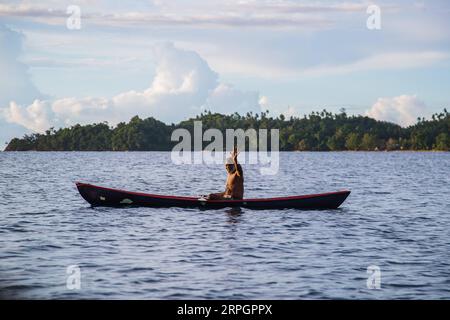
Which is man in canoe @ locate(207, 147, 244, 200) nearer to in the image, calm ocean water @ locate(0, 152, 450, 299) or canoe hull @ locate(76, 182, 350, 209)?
canoe hull @ locate(76, 182, 350, 209)

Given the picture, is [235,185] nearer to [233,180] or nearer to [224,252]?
[233,180]

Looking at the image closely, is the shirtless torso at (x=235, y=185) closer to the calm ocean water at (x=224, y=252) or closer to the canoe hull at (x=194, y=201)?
the canoe hull at (x=194, y=201)

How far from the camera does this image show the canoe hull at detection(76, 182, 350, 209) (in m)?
30.9

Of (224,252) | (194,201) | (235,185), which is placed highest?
(235,185)

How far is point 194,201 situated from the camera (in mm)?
31266

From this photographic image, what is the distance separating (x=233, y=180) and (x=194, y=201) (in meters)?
2.29

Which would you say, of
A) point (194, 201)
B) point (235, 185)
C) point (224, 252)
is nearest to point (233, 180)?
point (235, 185)

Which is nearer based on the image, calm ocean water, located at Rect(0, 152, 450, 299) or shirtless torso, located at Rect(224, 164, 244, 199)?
calm ocean water, located at Rect(0, 152, 450, 299)

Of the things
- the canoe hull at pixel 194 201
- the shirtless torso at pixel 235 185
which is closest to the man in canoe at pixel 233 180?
the shirtless torso at pixel 235 185

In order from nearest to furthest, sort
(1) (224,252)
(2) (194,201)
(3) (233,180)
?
(1) (224,252)
(3) (233,180)
(2) (194,201)

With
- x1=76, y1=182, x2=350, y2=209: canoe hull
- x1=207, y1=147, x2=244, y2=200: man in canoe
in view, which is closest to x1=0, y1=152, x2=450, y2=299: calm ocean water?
x1=76, y1=182, x2=350, y2=209: canoe hull

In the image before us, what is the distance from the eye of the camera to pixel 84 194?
33.2 m

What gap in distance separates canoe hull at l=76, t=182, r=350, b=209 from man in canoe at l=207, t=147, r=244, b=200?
23cm
